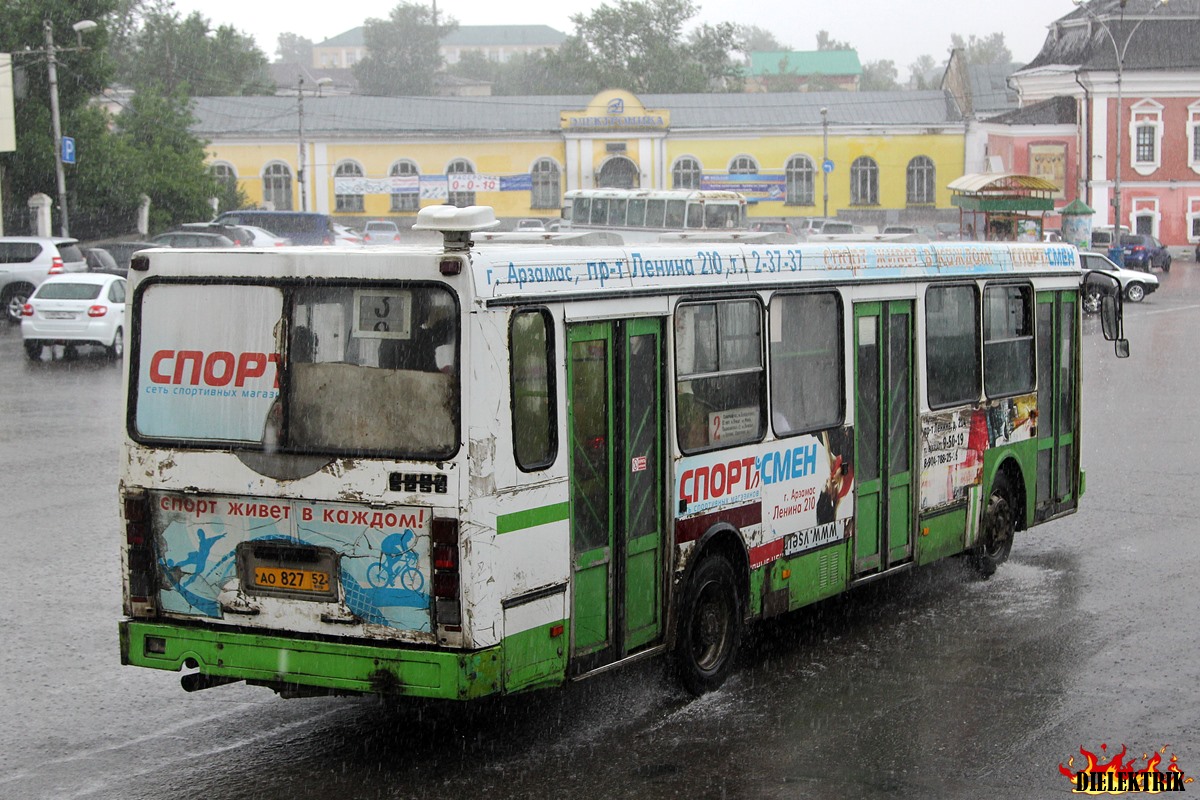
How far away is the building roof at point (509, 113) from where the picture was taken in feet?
241

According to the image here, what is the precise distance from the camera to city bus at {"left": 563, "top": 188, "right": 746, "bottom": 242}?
41.0 metres

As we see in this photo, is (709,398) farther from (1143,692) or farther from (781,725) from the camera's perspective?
(1143,692)

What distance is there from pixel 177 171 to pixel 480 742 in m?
49.3

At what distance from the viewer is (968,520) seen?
35.0 feet

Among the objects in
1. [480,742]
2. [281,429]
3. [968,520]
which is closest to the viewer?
[281,429]

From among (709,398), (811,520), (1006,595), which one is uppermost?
(709,398)

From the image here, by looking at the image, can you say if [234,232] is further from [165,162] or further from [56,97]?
[165,162]

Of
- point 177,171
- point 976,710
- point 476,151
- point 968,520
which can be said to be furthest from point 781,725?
point 476,151

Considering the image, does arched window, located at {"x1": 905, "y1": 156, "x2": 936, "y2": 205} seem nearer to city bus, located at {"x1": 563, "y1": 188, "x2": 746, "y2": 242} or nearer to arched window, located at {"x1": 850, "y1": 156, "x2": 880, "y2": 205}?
arched window, located at {"x1": 850, "y1": 156, "x2": 880, "y2": 205}

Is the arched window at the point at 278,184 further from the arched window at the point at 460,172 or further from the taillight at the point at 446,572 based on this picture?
the taillight at the point at 446,572

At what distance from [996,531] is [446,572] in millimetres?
5824

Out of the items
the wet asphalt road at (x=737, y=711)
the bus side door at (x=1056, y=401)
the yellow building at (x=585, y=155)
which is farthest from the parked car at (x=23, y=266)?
the yellow building at (x=585, y=155)

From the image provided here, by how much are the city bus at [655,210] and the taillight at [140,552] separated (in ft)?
110

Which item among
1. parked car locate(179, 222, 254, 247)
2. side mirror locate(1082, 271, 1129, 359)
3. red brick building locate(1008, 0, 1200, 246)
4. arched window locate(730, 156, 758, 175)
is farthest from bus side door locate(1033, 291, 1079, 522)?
arched window locate(730, 156, 758, 175)
